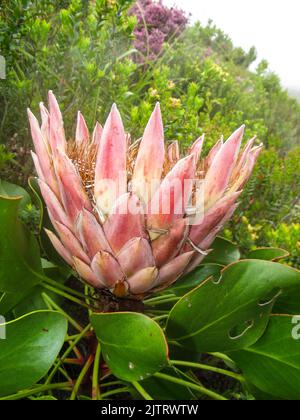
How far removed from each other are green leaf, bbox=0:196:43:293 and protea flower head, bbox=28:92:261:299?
57 mm

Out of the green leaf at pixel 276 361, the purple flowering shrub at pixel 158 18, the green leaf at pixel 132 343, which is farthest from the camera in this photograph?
the purple flowering shrub at pixel 158 18

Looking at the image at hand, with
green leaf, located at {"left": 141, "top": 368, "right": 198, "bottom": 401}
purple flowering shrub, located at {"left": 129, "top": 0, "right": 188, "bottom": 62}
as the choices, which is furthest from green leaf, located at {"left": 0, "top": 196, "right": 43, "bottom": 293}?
purple flowering shrub, located at {"left": 129, "top": 0, "right": 188, "bottom": 62}

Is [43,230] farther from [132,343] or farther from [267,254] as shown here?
[267,254]

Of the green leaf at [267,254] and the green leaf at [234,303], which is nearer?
the green leaf at [234,303]

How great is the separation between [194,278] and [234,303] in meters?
0.21

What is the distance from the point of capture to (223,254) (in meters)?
0.94

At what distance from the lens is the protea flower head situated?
0.62 metres

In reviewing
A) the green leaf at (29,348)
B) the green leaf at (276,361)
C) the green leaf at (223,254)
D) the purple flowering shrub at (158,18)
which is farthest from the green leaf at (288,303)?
the purple flowering shrub at (158,18)

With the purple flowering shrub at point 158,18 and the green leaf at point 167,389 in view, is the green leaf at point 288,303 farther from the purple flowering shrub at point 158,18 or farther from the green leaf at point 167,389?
the purple flowering shrub at point 158,18

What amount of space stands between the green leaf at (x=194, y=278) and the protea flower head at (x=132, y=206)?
0.16 metres

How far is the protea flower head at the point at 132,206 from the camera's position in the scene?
2.05 ft

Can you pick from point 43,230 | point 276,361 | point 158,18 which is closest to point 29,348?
point 43,230

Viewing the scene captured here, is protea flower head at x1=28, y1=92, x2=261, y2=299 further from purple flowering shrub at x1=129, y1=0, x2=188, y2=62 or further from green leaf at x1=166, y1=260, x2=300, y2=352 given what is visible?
purple flowering shrub at x1=129, y1=0, x2=188, y2=62

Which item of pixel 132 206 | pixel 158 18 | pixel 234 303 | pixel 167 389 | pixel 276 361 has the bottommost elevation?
pixel 167 389
